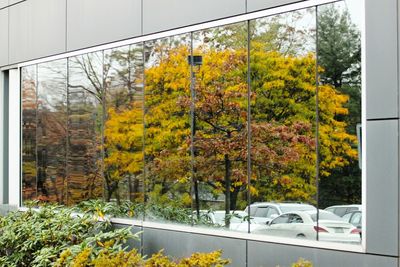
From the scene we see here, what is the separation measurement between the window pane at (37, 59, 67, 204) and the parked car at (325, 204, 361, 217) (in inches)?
281

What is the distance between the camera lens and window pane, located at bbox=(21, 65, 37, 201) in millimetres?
15797

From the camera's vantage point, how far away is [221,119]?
35.3 feet

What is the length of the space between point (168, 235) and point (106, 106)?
3038 millimetres

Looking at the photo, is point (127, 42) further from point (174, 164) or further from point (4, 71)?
point (4, 71)

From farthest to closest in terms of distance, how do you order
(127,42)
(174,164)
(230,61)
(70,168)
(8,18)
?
(8,18)
(70,168)
(127,42)
(174,164)
(230,61)

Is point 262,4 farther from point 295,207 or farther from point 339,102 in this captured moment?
point 295,207

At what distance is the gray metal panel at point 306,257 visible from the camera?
851 centimetres

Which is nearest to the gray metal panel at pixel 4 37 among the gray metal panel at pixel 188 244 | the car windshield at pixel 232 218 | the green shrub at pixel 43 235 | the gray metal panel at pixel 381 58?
the green shrub at pixel 43 235

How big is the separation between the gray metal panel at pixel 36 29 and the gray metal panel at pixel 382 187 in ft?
25.9

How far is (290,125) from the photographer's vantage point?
9719 mm

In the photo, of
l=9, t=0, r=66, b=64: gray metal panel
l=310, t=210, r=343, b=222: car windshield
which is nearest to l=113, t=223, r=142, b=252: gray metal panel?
l=310, t=210, r=343, b=222: car windshield

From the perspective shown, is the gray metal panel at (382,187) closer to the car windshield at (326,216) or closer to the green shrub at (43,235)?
the car windshield at (326,216)

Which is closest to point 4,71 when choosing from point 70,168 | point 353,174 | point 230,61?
point 70,168

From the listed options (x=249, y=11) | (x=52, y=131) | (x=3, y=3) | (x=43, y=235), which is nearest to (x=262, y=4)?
(x=249, y=11)
